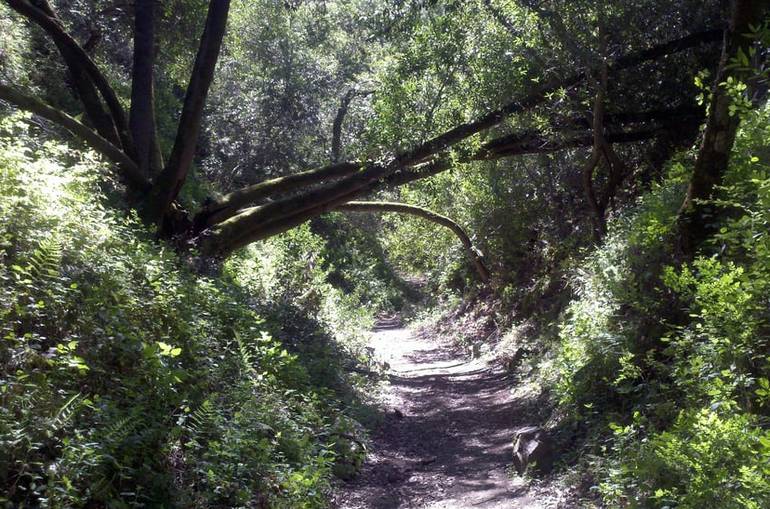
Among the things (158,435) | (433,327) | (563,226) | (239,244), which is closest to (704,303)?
(158,435)

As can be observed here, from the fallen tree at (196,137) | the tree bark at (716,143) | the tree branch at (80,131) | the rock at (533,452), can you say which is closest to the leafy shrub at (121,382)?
the tree branch at (80,131)

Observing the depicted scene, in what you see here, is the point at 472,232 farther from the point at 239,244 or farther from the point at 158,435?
the point at 158,435

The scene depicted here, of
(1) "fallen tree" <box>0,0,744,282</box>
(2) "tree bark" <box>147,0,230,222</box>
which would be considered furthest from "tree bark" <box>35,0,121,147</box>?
(2) "tree bark" <box>147,0,230,222</box>

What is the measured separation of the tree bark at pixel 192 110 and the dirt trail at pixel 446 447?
465 cm

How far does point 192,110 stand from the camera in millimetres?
9773

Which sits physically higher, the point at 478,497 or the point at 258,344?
the point at 258,344

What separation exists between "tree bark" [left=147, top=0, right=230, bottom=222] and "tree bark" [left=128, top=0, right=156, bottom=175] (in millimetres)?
1164

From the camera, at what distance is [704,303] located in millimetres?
5297

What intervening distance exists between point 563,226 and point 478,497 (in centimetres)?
892

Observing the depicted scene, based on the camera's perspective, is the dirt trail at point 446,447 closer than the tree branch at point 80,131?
Yes

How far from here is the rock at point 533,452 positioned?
7059 mm

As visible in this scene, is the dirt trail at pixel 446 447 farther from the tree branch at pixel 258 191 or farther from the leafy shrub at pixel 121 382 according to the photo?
the tree branch at pixel 258 191

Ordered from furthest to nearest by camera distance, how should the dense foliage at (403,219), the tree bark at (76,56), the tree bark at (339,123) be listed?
the tree bark at (339,123)
the tree bark at (76,56)
the dense foliage at (403,219)

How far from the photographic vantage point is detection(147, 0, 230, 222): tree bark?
31.7ft
